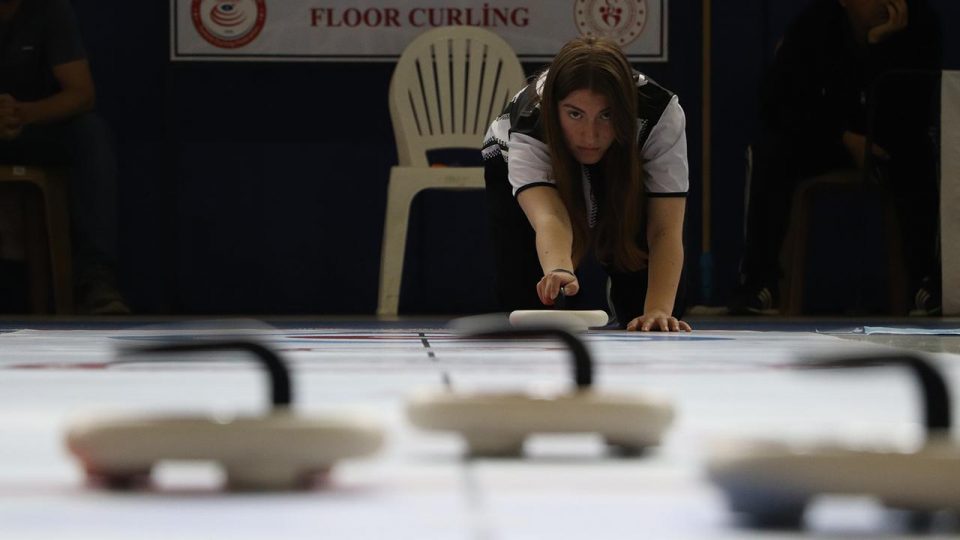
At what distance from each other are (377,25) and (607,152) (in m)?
3.26

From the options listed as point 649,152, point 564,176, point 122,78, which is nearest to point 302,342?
point 564,176

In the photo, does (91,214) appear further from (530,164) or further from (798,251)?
(530,164)

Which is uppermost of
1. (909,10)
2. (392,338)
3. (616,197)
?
(909,10)

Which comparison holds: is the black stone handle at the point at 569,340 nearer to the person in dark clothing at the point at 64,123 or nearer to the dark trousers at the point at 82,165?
the person in dark clothing at the point at 64,123

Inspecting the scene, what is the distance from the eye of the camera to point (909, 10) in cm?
518

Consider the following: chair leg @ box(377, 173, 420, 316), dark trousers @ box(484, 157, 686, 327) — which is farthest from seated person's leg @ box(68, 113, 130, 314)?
dark trousers @ box(484, 157, 686, 327)

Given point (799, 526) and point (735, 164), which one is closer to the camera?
point (799, 526)

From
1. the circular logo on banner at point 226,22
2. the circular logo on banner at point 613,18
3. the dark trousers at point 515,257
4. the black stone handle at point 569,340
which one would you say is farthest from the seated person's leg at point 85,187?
the black stone handle at point 569,340

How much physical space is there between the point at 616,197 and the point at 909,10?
113 inches

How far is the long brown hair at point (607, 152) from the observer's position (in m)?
2.55

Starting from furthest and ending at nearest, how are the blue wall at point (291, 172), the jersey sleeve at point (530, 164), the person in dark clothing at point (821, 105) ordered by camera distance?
1. the blue wall at point (291, 172)
2. the person in dark clothing at point (821, 105)
3. the jersey sleeve at point (530, 164)

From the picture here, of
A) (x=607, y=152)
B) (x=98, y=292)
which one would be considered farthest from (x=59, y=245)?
(x=607, y=152)

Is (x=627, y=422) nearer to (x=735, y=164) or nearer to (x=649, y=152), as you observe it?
(x=649, y=152)

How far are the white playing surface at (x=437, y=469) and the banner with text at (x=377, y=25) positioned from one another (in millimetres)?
4395
